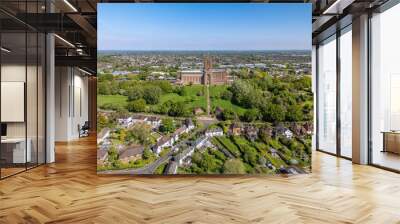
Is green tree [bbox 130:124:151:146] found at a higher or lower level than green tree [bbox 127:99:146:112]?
lower

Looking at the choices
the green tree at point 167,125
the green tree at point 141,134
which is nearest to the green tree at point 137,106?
the green tree at point 141,134

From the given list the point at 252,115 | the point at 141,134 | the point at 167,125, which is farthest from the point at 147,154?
the point at 252,115

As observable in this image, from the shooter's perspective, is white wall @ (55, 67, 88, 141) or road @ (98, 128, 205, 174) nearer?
road @ (98, 128, 205, 174)

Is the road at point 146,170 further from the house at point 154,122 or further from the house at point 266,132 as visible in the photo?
the house at point 266,132

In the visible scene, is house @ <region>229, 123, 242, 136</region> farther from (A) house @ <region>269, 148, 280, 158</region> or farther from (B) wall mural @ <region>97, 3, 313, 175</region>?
(A) house @ <region>269, 148, 280, 158</region>

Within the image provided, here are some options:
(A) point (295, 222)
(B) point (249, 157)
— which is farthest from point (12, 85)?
(A) point (295, 222)

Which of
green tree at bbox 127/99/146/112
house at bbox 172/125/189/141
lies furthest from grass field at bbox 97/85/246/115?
house at bbox 172/125/189/141
